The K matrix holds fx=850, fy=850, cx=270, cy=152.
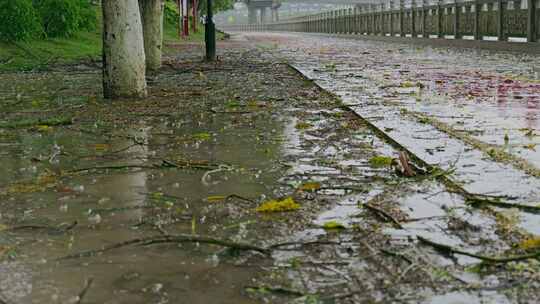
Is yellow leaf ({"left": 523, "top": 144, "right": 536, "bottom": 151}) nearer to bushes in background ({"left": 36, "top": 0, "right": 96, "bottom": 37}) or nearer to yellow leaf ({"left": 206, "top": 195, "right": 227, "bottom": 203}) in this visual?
yellow leaf ({"left": 206, "top": 195, "right": 227, "bottom": 203})

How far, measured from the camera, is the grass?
1766cm

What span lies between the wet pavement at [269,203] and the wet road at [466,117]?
1.0 inches

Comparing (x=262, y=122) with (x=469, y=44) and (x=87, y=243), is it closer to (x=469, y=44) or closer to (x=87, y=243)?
(x=87, y=243)

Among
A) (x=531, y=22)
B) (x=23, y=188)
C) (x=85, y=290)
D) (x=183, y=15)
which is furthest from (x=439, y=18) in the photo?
(x=85, y=290)

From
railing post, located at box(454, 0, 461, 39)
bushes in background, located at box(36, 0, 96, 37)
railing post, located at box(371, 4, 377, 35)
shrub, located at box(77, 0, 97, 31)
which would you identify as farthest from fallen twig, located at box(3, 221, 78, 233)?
railing post, located at box(371, 4, 377, 35)

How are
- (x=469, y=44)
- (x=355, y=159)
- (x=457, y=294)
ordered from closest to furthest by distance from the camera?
(x=457, y=294)
(x=355, y=159)
(x=469, y=44)

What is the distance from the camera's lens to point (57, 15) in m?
21.1

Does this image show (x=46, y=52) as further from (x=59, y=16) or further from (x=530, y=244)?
(x=530, y=244)

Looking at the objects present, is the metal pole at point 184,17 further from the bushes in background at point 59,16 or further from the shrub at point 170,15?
the bushes in background at point 59,16

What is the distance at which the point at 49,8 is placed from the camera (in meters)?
21.1

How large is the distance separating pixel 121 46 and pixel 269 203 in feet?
20.0

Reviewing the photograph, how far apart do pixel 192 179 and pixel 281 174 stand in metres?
0.56

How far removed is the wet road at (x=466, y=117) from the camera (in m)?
4.92

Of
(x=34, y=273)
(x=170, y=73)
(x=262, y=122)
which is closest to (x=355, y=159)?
(x=262, y=122)
